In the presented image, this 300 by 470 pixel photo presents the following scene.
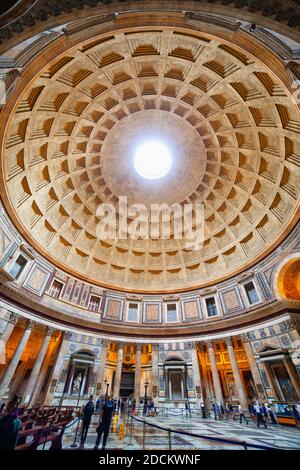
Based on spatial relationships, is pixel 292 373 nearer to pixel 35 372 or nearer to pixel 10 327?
pixel 35 372

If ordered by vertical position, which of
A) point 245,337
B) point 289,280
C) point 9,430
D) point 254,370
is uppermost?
point 289,280

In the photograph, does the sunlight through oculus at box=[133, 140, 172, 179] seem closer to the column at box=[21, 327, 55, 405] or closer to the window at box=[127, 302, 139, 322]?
the window at box=[127, 302, 139, 322]

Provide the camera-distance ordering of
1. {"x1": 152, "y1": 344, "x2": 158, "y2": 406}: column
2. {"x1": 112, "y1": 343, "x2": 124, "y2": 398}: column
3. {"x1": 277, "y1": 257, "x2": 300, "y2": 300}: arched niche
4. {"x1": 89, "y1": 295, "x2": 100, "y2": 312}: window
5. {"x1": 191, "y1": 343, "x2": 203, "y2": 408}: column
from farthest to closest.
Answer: {"x1": 89, "y1": 295, "x2": 100, "y2": 312}: window
{"x1": 112, "y1": 343, "x2": 124, "y2": 398}: column
{"x1": 152, "y1": 344, "x2": 158, "y2": 406}: column
{"x1": 191, "y1": 343, "x2": 203, "y2": 408}: column
{"x1": 277, "y1": 257, "x2": 300, "y2": 300}: arched niche

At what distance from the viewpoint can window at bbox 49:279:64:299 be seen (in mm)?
21275

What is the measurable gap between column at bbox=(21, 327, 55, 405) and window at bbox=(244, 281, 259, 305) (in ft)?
61.0

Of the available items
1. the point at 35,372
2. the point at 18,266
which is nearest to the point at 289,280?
the point at 35,372

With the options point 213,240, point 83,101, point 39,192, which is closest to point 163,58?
point 83,101

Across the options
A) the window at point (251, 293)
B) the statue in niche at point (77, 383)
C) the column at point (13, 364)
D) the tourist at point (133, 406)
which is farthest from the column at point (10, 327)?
the window at point (251, 293)

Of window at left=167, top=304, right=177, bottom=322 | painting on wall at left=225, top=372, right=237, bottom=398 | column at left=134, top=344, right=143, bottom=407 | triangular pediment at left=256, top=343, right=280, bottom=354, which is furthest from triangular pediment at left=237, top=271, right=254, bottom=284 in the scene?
column at left=134, top=344, right=143, bottom=407

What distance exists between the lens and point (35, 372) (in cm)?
1709

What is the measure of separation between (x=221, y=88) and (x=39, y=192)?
18.1 m

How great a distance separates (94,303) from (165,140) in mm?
19528

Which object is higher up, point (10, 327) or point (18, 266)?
point (18, 266)

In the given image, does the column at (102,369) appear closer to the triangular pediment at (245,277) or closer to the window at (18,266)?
the window at (18,266)
